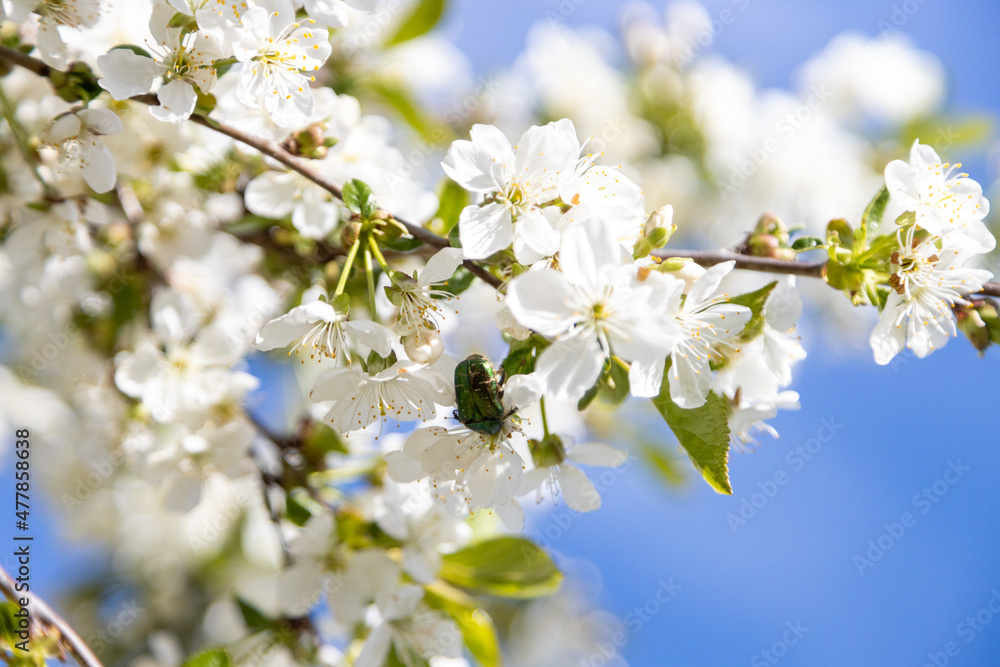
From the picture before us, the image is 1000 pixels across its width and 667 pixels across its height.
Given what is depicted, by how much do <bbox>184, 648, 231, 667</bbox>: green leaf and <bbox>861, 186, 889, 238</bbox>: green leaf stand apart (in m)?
1.12

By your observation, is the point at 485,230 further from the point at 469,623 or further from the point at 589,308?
the point at 469,623

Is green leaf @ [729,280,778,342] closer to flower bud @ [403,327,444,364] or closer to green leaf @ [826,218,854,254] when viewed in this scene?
green leaf @ [826,218,854,254]

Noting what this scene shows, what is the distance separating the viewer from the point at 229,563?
2.70 metres

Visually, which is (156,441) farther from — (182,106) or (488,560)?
(182,106)

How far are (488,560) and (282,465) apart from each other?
0.44 m

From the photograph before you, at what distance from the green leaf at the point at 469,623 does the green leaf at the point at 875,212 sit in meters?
0.92

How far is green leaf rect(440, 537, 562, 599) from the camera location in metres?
1.26

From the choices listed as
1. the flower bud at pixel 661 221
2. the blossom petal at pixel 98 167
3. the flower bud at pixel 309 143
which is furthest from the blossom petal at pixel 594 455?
the blossom petal at pixel 98 167

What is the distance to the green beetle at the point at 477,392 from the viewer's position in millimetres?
846

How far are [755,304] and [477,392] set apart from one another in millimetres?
406

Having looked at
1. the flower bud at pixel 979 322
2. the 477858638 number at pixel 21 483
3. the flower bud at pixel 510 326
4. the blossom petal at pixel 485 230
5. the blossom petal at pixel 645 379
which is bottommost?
the 477858638 number at pixel 21 483

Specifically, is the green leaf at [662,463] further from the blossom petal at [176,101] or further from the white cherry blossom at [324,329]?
the blossom petal at [176,101]

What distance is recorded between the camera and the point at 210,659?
108 centimetres

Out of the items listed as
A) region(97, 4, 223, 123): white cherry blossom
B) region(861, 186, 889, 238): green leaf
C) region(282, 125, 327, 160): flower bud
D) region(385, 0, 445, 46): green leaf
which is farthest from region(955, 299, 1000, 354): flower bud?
region(385, 0, 445, 46): green leaf
